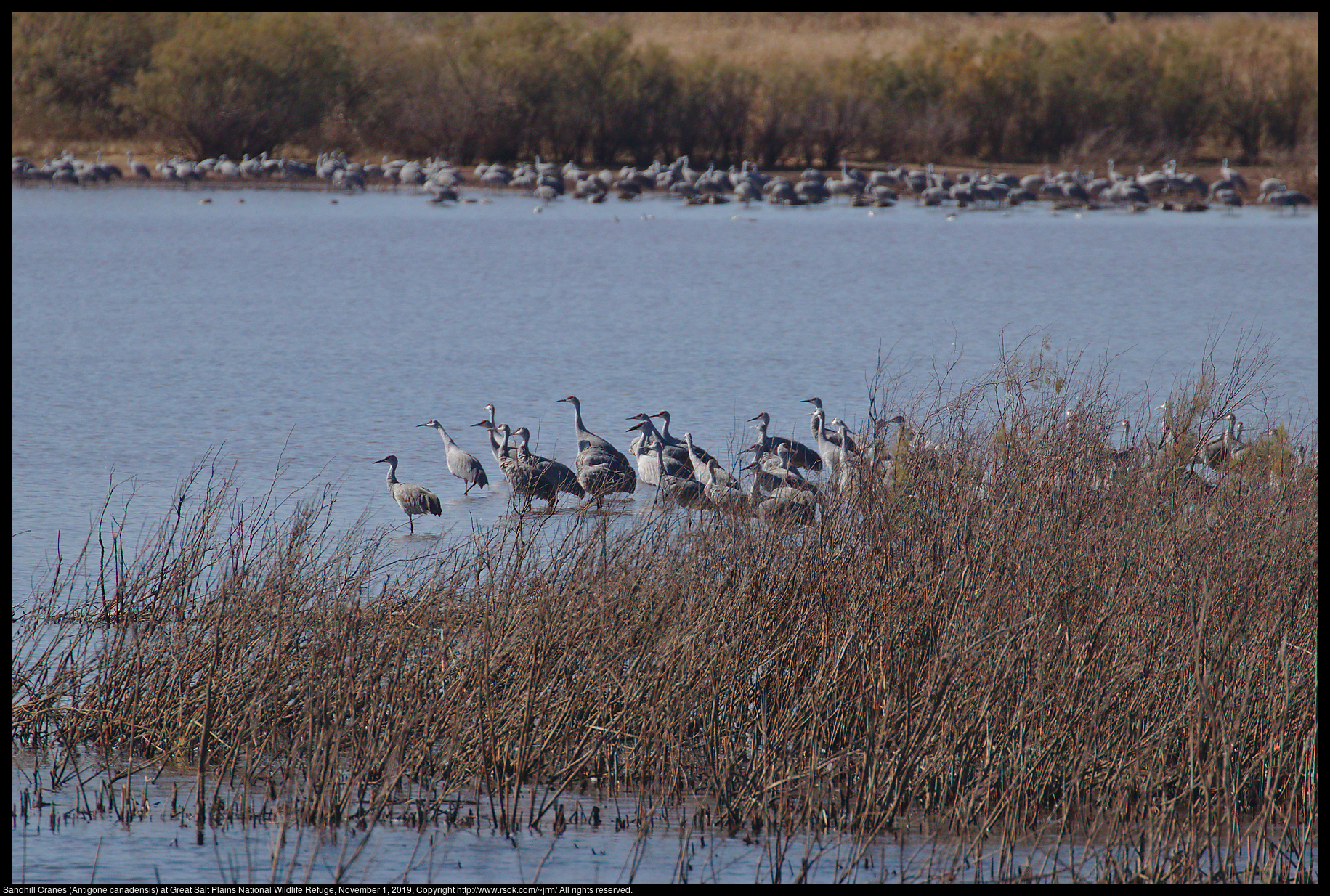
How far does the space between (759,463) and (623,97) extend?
120 feet

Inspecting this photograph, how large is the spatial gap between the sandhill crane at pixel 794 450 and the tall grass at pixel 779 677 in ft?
9.78

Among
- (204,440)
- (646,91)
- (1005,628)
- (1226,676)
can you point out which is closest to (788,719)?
(1005,628)

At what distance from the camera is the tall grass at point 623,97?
42812mm

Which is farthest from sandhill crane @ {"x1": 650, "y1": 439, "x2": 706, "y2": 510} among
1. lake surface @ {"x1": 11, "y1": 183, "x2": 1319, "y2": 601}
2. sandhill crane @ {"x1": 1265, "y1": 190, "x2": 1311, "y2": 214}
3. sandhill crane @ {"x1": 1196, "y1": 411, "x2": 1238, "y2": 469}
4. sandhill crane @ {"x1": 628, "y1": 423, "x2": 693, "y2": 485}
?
sandhill crane @ {"x1": 1265, "y1": 190, "x2": 1311, "y2": 214}

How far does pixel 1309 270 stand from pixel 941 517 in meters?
19.2

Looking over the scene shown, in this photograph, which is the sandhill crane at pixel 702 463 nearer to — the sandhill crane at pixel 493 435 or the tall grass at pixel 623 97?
the sandhill crane at pixel 493 435

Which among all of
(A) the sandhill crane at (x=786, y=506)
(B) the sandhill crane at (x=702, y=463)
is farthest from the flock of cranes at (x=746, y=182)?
(A) the sandhill crane at (x=786, y=506)

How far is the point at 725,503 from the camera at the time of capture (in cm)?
750

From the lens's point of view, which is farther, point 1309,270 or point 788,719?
point 1309,270

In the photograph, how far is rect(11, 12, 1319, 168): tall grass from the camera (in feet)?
140

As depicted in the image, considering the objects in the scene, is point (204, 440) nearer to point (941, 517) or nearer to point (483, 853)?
point (941, 517)

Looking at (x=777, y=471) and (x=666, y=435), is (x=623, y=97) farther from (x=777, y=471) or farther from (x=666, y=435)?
(x=777, y=471)

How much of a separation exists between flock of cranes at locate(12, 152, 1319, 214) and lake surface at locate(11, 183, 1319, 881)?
312 cm

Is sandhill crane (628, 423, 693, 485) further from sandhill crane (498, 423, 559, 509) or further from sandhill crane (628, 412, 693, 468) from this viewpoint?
sandhill crane (498, 423, 559, 509)
